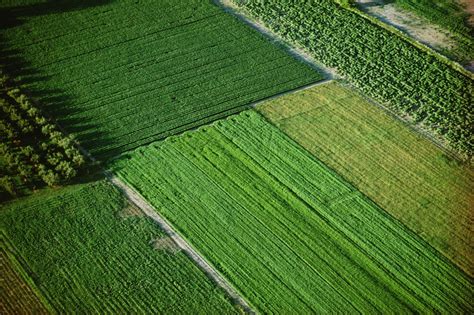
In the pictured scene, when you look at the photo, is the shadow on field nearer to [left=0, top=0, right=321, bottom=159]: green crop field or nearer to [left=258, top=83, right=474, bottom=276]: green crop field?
[left=0, top=0, right=321, bottom=159]: green crop field

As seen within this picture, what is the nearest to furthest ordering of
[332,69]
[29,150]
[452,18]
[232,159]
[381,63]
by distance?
[29,150] < [232,159] < [332,69] < [381,63] < [452,18]

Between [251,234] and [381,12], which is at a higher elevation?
[381,12]

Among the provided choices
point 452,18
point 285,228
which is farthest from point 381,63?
point 285,228

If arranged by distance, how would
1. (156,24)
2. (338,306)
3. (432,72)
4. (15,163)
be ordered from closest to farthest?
(338,306) < (15,163) < (432,72) < (156,24)

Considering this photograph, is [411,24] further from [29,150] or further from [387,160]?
[29,150]

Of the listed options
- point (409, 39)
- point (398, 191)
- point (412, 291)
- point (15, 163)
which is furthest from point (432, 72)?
point (15, 163)

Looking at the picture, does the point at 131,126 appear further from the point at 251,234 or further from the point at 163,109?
the point at 251,234
